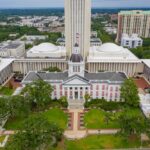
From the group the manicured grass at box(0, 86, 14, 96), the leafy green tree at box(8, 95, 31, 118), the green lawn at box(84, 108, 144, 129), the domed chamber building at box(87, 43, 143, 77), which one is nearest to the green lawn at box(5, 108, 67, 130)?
the leafy green tree at box(8, 95, 31, 118)

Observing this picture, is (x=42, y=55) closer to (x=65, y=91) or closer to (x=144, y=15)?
(x=65, y=91)

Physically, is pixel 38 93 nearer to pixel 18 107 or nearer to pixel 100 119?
pixel 18 107

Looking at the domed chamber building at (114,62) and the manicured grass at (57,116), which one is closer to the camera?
the manicured grass at (57,116)

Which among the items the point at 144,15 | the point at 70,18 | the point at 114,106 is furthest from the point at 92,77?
the point at 144,15

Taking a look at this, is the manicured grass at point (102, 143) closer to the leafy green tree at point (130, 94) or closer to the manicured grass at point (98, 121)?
the manicured grass at point (98, 121)

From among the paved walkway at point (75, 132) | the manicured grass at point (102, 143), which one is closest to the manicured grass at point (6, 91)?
the paved walkway at point (75, 132)

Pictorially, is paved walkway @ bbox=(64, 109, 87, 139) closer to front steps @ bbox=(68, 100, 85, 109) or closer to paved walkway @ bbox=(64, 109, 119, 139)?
paved walkway @ bbox=(64, 109, 119, 139)
